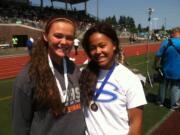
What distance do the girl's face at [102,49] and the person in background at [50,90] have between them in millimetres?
212

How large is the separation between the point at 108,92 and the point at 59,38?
56 cm

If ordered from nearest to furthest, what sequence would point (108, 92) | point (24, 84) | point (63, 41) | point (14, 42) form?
point (24, 84), point (63, 41), point (108, 92), point (14, 42)

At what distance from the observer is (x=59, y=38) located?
2641 millimetres

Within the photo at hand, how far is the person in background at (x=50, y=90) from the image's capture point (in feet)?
8.21

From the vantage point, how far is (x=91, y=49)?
9.45 ft

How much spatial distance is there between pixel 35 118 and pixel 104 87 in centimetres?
58

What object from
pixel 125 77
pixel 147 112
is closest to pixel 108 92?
pixel 125 77

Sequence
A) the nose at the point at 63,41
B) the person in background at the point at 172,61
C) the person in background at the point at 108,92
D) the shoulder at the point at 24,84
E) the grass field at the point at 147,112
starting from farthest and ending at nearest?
the person in background at the point at 172,61 < the grass field at the point at 147,112 < the person in background at the point at 108,92 < the nose at the point at 63,41 < the shoulder at the point at 24,84

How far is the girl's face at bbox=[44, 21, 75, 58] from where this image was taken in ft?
8.64

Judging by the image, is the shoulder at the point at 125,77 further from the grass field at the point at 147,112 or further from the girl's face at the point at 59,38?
the grass field at the point at 147,112

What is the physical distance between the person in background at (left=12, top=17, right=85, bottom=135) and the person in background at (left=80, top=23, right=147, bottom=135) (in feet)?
0.39

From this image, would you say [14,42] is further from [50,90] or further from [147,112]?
[50,90]

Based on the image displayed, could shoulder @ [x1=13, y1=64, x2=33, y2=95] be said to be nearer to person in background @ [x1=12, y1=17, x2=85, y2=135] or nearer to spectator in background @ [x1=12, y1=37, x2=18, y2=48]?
person in background @ [x1=12, y1=17, x2=85, y2=135]

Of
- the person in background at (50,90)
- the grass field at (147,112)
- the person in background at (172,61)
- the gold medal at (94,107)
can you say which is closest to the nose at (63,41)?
the person in background at (50,90)
